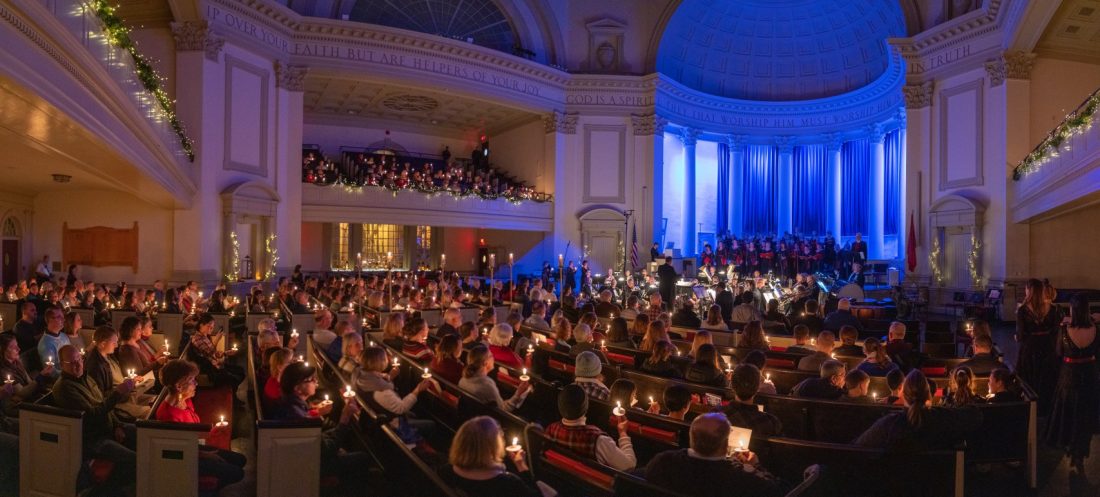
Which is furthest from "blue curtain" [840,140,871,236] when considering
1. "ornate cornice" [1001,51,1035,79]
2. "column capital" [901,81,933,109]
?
"ornate cornice" [1001,51,1035,79]

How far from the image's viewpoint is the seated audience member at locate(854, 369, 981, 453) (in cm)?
446

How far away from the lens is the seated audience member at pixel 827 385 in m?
5.91

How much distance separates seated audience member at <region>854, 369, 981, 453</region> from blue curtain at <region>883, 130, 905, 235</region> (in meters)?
22.6

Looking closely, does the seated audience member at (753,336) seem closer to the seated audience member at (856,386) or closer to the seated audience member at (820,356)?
the seated audience member at (820,356)

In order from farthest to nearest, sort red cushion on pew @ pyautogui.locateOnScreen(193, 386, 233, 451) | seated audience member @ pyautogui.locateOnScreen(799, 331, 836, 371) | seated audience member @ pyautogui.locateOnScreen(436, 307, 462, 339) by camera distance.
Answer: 1. seated audience member @ pyautogui.locateOnScreen(436, 307, 462, 339)
2. red cushion on pew @ pyautogui.locateOnScreen(193, 386, 233, 451)
3. seated audience member @ pyautogui.locateOnScreen(799, 331, 836, 371)

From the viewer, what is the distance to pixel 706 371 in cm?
621

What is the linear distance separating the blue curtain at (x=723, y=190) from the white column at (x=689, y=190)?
170 centimetres

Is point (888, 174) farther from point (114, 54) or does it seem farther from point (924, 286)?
point (114, 54)

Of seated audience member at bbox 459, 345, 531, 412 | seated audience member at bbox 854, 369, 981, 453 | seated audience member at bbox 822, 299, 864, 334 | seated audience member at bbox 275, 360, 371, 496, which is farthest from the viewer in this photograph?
seated audience member at bbox 822, 299, 864, 334

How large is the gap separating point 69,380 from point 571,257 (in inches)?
849

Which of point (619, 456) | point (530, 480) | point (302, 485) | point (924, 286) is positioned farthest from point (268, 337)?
point (924, 286)

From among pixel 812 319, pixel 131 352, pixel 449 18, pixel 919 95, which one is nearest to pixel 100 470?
pixel 131 352

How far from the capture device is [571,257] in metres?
26.5

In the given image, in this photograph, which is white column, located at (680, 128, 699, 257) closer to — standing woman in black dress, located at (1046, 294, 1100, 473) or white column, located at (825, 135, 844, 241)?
white column, located at (825, 135, 844, 241)
